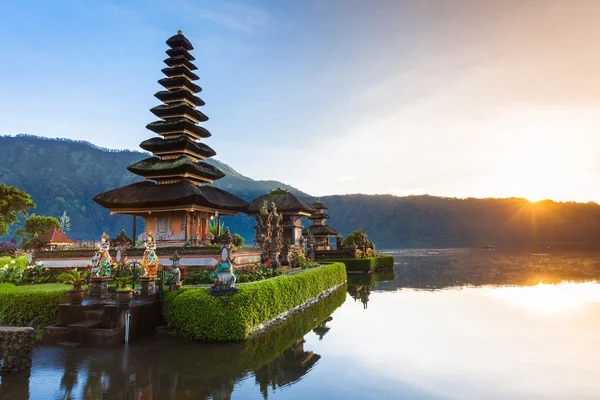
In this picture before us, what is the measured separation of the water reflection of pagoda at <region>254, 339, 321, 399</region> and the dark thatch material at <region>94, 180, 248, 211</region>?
14510 mm

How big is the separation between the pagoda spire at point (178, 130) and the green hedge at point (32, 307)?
14.0m

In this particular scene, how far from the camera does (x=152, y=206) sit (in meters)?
26.3

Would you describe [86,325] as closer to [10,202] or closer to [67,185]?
[10,202]

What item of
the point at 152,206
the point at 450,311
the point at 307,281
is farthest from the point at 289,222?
the point at 450,311

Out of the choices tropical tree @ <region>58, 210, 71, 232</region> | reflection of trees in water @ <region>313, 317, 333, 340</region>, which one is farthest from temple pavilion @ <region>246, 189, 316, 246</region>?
tropical tree @ <region>58, 210, 71, 232</region>

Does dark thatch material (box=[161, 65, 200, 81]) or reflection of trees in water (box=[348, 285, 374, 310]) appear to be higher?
dark thatch material (box=[161, 65, 200, 81])

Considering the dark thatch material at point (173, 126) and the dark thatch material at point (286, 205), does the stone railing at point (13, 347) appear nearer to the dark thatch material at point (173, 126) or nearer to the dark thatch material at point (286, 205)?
the dark thatch material at point (173, 126)

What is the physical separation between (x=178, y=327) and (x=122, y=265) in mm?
9102

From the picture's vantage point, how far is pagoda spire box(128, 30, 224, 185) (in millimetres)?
28547

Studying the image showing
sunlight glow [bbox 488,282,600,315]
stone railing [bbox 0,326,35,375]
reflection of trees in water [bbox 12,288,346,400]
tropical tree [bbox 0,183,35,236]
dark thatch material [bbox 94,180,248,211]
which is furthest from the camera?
tropical tree [bbox 0,183,35,236]

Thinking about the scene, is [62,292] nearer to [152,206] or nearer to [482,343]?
[152,206]

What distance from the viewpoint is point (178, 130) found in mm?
30188

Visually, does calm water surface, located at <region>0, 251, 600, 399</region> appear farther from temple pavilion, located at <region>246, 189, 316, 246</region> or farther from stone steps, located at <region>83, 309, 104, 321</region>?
temple pavilion, located at <region>246, 189, 316, 246</region>

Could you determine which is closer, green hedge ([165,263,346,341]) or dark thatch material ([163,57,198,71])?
green hedge ([165,263,346,341])
